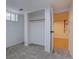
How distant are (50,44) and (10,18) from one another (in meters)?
2.89

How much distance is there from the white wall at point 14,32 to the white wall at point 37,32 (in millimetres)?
808

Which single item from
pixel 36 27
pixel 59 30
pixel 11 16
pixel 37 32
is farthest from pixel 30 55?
pixel 59 30

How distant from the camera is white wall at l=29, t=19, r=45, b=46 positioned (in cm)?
495

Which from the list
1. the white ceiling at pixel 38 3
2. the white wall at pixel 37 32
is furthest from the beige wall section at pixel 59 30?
the white ceiling at pixel 38 3

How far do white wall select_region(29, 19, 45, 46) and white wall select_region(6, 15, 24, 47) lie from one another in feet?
2.65

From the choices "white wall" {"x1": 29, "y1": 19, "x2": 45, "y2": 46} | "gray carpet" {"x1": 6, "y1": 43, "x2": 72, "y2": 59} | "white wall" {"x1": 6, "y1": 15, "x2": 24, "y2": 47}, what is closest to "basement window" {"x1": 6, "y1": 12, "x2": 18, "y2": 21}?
"white wall" {"x1": 6, "y1": 15, "x2": 24, "y2": 47}

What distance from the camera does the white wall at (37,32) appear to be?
4.95 m

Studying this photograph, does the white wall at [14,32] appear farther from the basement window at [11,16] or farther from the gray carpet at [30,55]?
the gray carpet at [30,55]

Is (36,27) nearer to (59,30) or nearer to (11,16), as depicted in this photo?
(11,16)

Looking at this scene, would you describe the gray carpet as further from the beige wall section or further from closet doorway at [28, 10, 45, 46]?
the beige wall section

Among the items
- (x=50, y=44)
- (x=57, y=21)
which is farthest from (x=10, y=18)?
(x=57, y=21)
